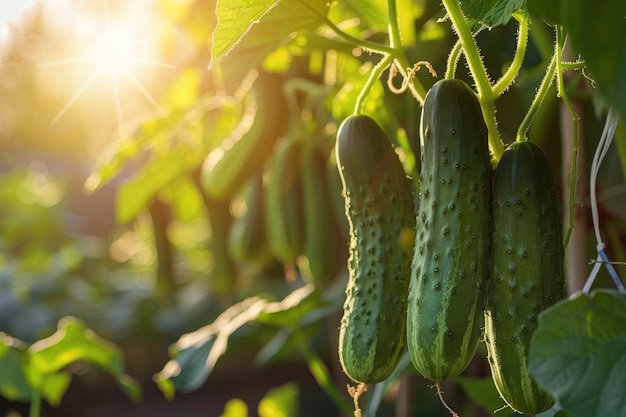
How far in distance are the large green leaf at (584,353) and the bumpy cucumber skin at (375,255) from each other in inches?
10.5

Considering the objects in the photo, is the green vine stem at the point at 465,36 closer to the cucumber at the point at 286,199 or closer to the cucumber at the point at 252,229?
the cucumber at the point at 286,199

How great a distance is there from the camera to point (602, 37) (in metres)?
0.59

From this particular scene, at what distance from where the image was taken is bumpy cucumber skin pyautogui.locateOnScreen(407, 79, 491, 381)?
0.82 metres

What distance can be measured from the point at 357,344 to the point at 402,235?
144 mm

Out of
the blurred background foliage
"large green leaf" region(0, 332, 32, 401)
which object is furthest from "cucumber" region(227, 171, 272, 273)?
"large green leaf" region(0, 332, 32, 401)

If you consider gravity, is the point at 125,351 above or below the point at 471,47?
below

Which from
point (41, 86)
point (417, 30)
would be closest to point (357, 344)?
point (417, 30)

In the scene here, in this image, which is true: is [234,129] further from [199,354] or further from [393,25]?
[393,25]

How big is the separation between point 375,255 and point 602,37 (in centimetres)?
44

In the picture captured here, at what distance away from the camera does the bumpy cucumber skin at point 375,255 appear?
0.93 metres

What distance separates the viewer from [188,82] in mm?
2275

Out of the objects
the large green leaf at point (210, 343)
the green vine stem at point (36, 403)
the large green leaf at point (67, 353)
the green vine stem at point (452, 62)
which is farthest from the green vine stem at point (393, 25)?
the green vine stem at point (36, 403)

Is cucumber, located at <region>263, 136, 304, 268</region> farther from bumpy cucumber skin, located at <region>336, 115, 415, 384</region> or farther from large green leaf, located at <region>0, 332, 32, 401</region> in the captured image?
bumpy cucumber skin, located at <region>336, 115, 415, 384</region>

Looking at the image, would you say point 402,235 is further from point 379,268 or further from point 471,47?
point 471,47
